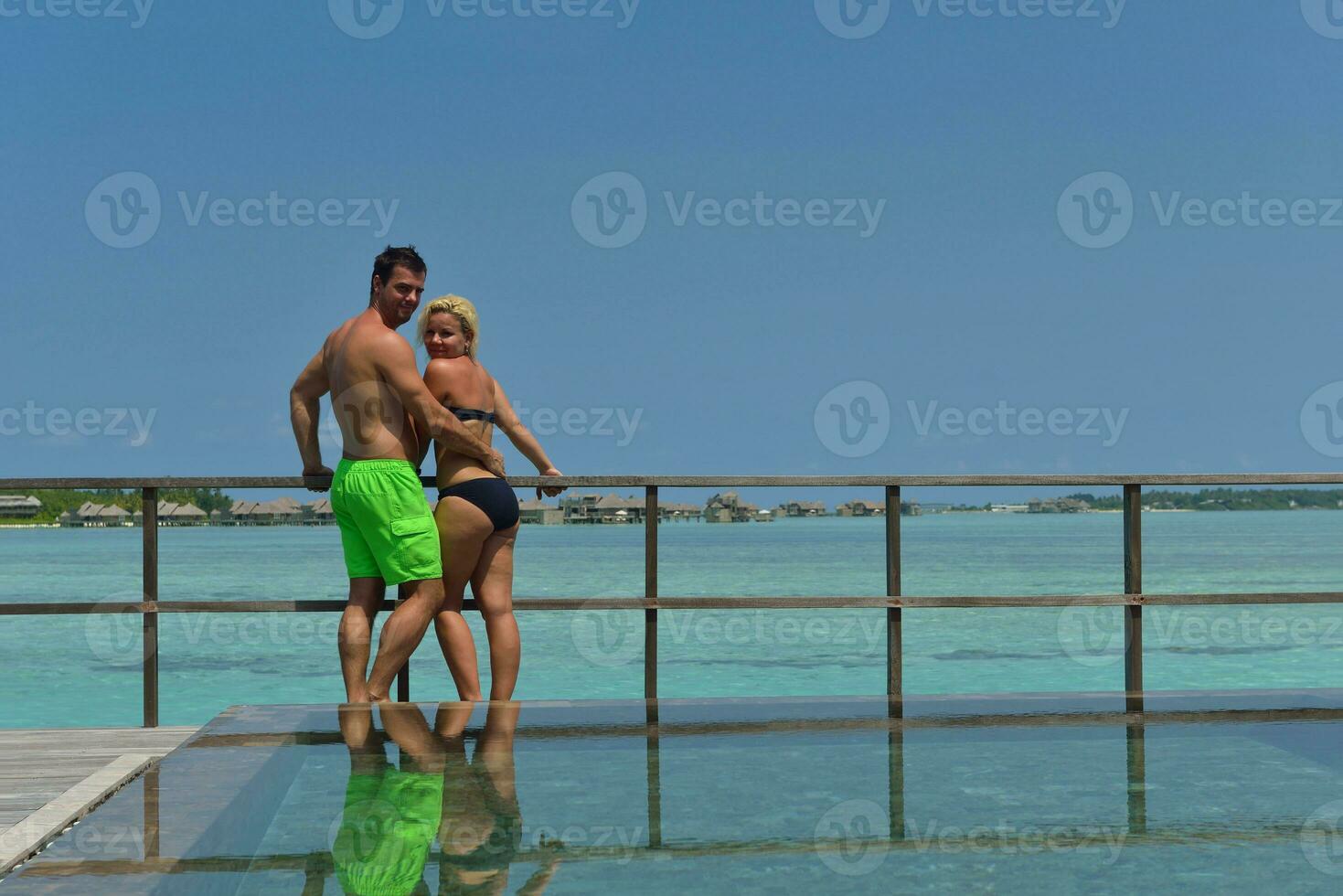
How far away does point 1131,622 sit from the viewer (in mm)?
4445

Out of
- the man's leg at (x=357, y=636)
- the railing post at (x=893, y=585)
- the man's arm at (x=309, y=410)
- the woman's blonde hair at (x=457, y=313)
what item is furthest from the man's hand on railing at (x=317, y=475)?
the railing post at (x=893, y=585)

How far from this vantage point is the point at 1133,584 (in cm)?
452

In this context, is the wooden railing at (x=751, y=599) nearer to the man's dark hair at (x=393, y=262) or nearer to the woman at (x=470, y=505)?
the woman at (x=470, y=505)

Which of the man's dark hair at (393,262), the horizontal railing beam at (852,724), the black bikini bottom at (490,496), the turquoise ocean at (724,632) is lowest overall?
the turquoise ocean at (724,632)

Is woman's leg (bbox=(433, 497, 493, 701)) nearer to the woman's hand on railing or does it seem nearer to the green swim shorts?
the green swim shorts

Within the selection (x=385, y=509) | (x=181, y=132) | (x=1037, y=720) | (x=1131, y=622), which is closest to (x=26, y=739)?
(x=385, y=509)

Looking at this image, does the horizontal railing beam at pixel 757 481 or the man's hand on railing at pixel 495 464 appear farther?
the horizontal railing beam at pixel 757 481

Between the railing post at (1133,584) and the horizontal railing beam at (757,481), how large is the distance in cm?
9

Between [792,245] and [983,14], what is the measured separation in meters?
41.3

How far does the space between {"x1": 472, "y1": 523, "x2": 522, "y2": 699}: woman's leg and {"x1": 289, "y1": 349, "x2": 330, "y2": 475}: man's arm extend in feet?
2.00

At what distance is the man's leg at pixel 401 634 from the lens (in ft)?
12.8

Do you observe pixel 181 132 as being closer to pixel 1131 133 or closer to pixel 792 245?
pixel 792 245

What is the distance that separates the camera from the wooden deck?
270 cm

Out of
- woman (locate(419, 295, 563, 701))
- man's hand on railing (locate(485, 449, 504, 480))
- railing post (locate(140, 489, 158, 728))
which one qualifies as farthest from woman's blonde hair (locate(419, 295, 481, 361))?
railing post (locate(140, 489, 158, 728))
